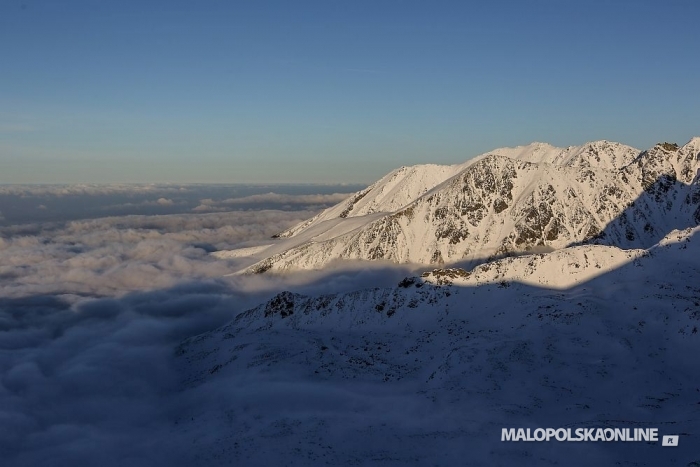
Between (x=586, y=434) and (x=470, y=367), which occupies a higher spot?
(x=586, y=434)

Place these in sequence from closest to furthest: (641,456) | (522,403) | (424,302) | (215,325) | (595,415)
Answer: (641,456), (595,415), (522,403), (424,302), (215,325)

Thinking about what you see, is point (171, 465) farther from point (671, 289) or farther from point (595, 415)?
point (671, 289)

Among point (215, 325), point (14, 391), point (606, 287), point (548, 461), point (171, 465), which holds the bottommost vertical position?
point (215, 325)

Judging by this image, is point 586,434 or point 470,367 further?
point 470,367

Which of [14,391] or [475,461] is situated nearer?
[475,461]

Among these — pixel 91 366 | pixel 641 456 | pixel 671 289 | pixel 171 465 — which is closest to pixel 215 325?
pixel 91 366

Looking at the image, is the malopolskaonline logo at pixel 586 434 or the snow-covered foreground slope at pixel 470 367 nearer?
the malopolskaonline logo at pixel 586 434
